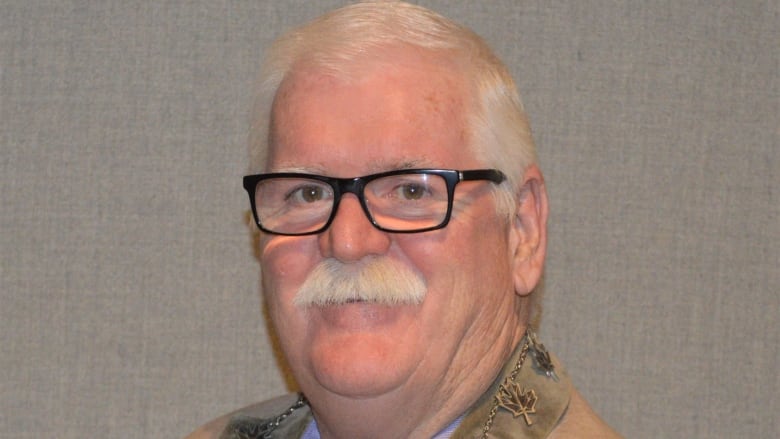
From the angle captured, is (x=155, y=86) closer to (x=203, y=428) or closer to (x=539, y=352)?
(x=203, y=428)

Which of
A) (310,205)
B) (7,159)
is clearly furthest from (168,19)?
(310,205)

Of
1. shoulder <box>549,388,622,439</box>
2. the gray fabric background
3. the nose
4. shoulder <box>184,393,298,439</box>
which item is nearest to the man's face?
the nose

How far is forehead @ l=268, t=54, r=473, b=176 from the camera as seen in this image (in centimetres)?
160

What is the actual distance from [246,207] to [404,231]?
924 mm

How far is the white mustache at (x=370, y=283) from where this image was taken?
158 cm

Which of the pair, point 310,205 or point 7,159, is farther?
point 7,159

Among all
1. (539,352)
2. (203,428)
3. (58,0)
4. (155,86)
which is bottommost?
(203,428)

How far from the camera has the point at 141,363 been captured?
8.06ft

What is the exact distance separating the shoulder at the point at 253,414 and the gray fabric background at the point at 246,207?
1.19 feet

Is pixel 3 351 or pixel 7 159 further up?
pixel 7 159

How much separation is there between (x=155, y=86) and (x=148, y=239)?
1.09 ft

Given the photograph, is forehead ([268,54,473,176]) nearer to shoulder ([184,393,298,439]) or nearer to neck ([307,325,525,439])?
neck ([307,325,525,439])

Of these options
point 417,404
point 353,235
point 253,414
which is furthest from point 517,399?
point 253,414

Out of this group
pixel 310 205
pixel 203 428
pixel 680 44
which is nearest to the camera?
pixel 310 205
